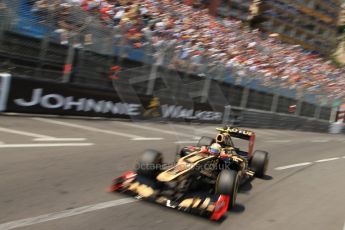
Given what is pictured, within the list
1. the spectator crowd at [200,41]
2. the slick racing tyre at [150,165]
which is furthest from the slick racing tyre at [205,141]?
the spectator crowd at [200,41]

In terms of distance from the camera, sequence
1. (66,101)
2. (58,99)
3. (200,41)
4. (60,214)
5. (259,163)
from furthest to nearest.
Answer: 1. (200,41)
2. (66,101)
3. (58,99)
4. (259,163)
5. (60,214)

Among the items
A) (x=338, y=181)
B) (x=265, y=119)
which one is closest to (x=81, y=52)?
(x=338, y=181)

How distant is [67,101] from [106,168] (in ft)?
17.6

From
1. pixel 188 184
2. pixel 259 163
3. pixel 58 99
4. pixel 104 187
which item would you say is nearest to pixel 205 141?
pixel 259 163

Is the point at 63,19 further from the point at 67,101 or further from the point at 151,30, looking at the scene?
the point at 151,30

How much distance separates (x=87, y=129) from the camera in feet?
35.9

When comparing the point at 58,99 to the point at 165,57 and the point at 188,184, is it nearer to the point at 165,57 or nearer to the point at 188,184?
the point at 165,57

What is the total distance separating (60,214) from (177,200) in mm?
1471

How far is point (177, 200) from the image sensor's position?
5.36 meters

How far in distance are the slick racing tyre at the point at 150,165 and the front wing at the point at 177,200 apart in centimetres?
11

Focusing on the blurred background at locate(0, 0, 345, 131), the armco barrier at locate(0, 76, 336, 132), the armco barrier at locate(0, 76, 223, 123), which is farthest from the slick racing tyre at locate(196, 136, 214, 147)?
the armco barrier at locate(0, 76, 223, 123)

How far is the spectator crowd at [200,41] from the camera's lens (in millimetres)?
14164

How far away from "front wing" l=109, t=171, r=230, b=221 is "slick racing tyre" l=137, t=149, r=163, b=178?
0.34 feet

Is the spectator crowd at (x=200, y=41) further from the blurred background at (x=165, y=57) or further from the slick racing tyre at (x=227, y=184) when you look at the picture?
the slick racing tyre at (x=227, y=184)
